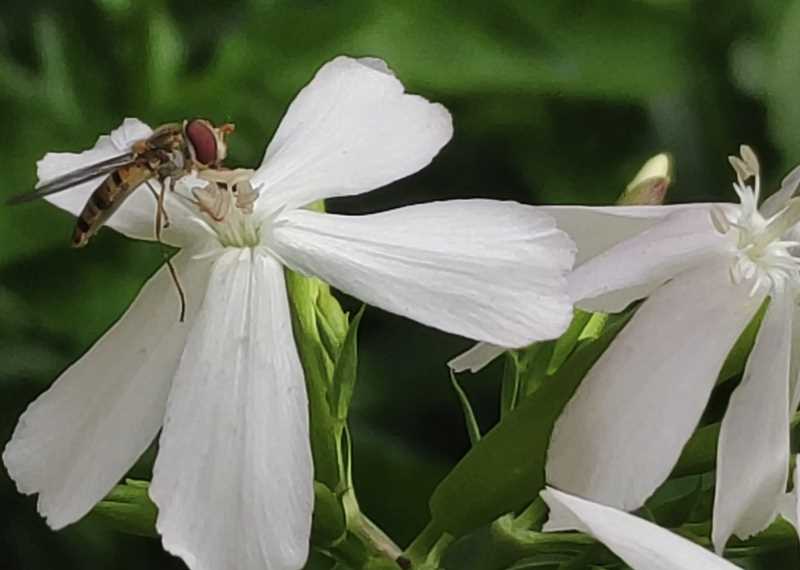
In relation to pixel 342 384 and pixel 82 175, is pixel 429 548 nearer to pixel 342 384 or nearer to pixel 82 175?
pixel 342 384

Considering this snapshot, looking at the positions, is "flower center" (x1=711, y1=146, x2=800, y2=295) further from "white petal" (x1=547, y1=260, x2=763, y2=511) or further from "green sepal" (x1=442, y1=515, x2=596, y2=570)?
"green sepal" (x1=442, y1=515, x2=596, y2=570)

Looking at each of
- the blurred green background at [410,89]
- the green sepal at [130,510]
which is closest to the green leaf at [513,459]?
the green sepal at [130,510]

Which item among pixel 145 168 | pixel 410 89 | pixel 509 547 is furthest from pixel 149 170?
pixel 410 89

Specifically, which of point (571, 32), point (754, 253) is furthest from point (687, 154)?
point (754, 253)

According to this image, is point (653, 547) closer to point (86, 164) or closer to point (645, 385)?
point (645, 385)

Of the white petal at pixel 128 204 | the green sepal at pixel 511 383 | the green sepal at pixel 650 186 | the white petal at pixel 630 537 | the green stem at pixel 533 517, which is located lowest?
the green stem at pixel 533 517

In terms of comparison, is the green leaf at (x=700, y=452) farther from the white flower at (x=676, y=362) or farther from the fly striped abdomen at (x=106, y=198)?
the fly striped abdomen at (x=106, y=198)
